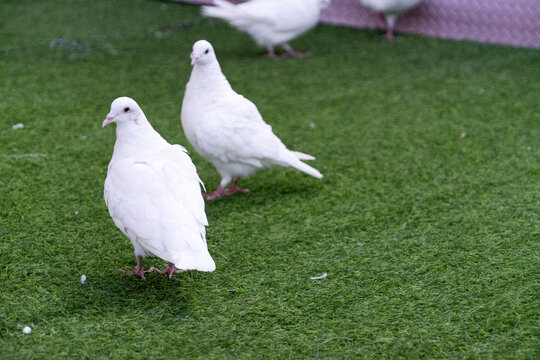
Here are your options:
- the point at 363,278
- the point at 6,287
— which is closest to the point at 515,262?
the point at 363,278

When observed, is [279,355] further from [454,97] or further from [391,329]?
[454,97]

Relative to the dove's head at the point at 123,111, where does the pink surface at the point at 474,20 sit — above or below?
below

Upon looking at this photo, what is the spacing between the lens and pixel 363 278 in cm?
265

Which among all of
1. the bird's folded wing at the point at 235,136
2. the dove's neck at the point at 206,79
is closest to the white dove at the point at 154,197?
the bird's folded wing at the point at 235,136

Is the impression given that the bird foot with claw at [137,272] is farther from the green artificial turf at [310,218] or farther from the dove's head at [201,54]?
the dove's head at [201,54]

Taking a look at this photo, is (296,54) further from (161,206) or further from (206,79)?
(161,206)

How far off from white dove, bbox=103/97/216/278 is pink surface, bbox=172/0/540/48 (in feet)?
13.8

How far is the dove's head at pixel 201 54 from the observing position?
3326 mm

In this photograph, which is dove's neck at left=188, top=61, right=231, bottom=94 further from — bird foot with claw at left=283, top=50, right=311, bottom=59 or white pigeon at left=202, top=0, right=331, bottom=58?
bird foot with claw at left=283, top=50, right=311, bottom=59

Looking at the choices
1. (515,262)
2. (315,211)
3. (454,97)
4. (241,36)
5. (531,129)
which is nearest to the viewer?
(515,262)

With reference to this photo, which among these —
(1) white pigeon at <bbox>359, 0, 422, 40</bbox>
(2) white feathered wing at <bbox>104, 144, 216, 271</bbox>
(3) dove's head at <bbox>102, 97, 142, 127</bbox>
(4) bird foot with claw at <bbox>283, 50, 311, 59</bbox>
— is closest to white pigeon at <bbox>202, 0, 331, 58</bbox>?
(4) bird foot with claw at <bbox>283, 50, 311, 59</bbox>

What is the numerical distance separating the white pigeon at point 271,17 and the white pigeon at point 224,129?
212cm

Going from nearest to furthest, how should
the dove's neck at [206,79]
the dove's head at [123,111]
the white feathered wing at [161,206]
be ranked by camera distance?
1. the white feathered wing at [161,206]
2. the dove's head at [123,111]
3. the dove's neck at [206,79]

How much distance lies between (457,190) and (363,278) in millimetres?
999
